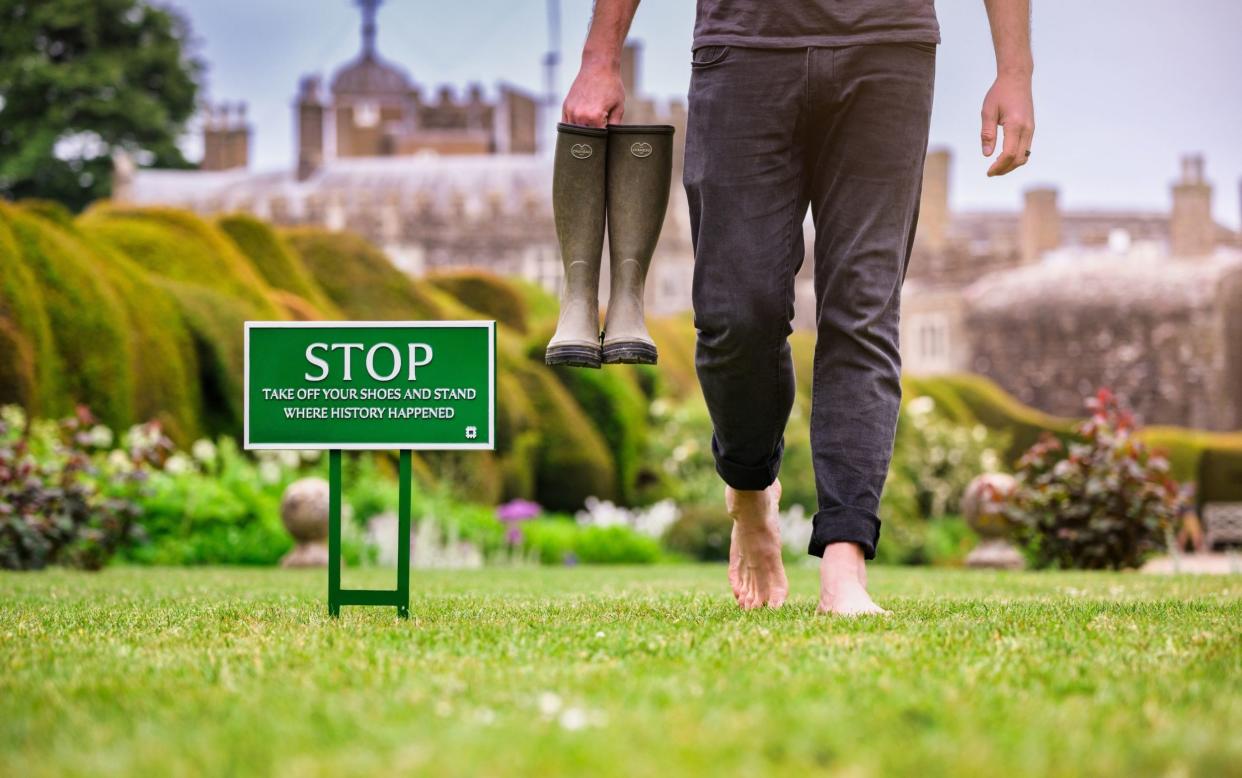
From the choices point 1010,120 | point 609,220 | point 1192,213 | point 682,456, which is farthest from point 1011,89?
point 1192,213

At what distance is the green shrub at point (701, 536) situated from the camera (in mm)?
10820

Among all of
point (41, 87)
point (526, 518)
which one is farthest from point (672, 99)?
point (526, 518)

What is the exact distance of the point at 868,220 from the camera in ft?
9.53

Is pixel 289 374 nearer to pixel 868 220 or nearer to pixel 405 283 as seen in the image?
pixel 868 220

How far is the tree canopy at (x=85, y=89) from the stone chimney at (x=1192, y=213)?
1057 inches

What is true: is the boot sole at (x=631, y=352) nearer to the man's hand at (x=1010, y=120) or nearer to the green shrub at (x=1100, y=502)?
the man's hand at (x=1010, y=120)

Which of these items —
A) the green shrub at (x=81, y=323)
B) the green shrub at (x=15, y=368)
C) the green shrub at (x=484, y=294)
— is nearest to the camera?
the green shrub at (x=15, y=368)

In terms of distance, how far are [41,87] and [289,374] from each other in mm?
36999

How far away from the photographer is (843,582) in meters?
2.82

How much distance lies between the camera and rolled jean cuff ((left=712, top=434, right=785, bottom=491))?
3.02 meters

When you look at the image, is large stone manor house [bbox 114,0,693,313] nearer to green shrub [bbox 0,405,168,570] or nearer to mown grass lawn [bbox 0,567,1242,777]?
green shrub [bbox 0,405,168,570]

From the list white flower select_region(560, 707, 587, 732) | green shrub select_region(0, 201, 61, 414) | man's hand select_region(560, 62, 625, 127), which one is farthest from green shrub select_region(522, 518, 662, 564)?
white flower select_region(560, 707, 587, 732)

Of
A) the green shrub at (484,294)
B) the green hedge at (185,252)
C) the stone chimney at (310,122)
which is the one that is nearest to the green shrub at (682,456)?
the green shrub at (484,294)

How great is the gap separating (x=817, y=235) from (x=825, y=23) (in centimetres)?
42
